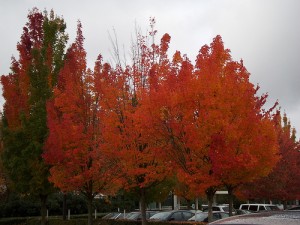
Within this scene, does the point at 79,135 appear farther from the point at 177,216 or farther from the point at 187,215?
the point at 187,215

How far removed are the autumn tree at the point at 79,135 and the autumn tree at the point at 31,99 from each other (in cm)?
166

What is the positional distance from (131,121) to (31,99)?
6438mm

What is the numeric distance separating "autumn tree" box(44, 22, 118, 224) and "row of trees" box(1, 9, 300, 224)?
0.04 m

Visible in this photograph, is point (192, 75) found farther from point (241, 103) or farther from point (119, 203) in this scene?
point (119, 203)

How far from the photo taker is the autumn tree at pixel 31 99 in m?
19.8

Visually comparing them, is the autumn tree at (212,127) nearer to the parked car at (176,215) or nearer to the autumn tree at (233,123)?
the autumn tree at (233,123)

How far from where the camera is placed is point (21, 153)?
20.0 m

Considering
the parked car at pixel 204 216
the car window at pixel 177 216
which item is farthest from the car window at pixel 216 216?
the car window at pixel 177 216

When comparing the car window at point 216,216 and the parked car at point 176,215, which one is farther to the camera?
the parked car at point 176,215

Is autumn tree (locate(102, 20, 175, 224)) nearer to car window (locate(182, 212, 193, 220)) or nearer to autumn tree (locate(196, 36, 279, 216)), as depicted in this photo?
autumn tree (locate(196, 36, 279, 216))

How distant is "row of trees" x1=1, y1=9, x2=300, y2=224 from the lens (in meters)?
14.6

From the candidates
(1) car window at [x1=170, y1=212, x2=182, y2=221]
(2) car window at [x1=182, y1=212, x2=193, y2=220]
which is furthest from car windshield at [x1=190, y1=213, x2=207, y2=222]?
(1) car window at [x1=170, y1=212, x2=182, y2=221]

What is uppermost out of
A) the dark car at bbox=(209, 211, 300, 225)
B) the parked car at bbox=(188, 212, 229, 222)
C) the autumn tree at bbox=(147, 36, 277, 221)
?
the autumn tree at bbox=(147, 36, 277, 221)

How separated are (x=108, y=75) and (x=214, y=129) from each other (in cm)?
622
